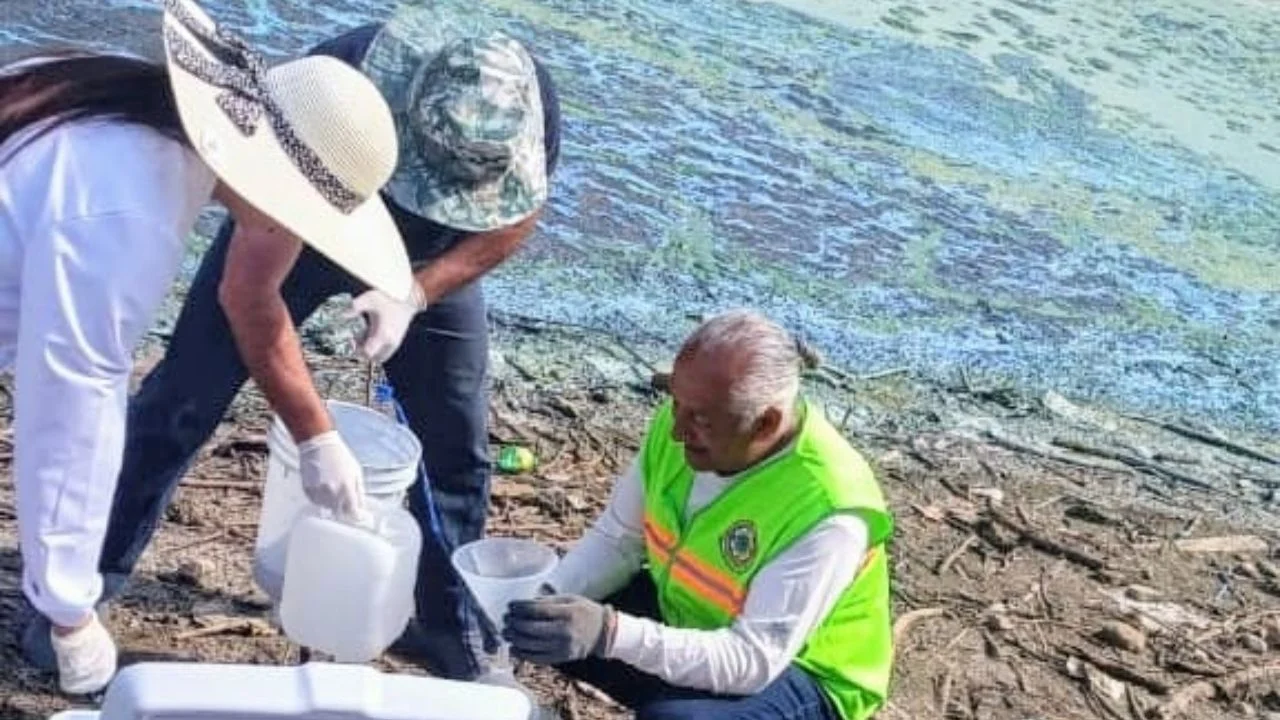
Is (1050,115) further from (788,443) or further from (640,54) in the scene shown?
(788,443)

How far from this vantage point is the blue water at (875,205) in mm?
6680

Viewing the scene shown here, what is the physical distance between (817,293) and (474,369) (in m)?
2.72

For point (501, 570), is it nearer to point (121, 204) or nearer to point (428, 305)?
point (428, 305)

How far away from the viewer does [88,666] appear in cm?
379

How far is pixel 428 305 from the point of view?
4125 millimetres

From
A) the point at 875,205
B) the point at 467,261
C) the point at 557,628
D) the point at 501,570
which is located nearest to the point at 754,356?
the point at 557,628

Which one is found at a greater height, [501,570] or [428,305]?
[428,305]

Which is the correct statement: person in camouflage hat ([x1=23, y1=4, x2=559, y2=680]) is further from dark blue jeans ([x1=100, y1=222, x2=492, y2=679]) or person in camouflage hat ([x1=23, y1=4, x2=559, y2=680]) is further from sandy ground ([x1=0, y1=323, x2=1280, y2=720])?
sandy ground ([x1=0, y1=323, x2=1280, y2=720])

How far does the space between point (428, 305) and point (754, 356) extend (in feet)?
2.95

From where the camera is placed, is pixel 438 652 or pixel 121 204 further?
pixel 438 652

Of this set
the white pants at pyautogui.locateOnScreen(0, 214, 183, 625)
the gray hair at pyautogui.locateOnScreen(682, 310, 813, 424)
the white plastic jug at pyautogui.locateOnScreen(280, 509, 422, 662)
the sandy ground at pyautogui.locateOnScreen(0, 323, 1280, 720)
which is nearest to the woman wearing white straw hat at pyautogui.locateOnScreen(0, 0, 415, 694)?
the white pants at pyautogui.locateOnScreen(0, 214, 183, 625)

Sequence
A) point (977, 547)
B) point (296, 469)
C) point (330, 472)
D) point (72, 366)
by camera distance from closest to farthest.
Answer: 1. point (72, 366)
2. point (330, 472)
3. point (296, 469)
4. point (977, 547)

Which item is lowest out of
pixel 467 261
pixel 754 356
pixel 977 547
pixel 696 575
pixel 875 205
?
pixel 875 205

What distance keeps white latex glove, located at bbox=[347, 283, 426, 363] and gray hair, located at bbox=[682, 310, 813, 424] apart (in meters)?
0.71
